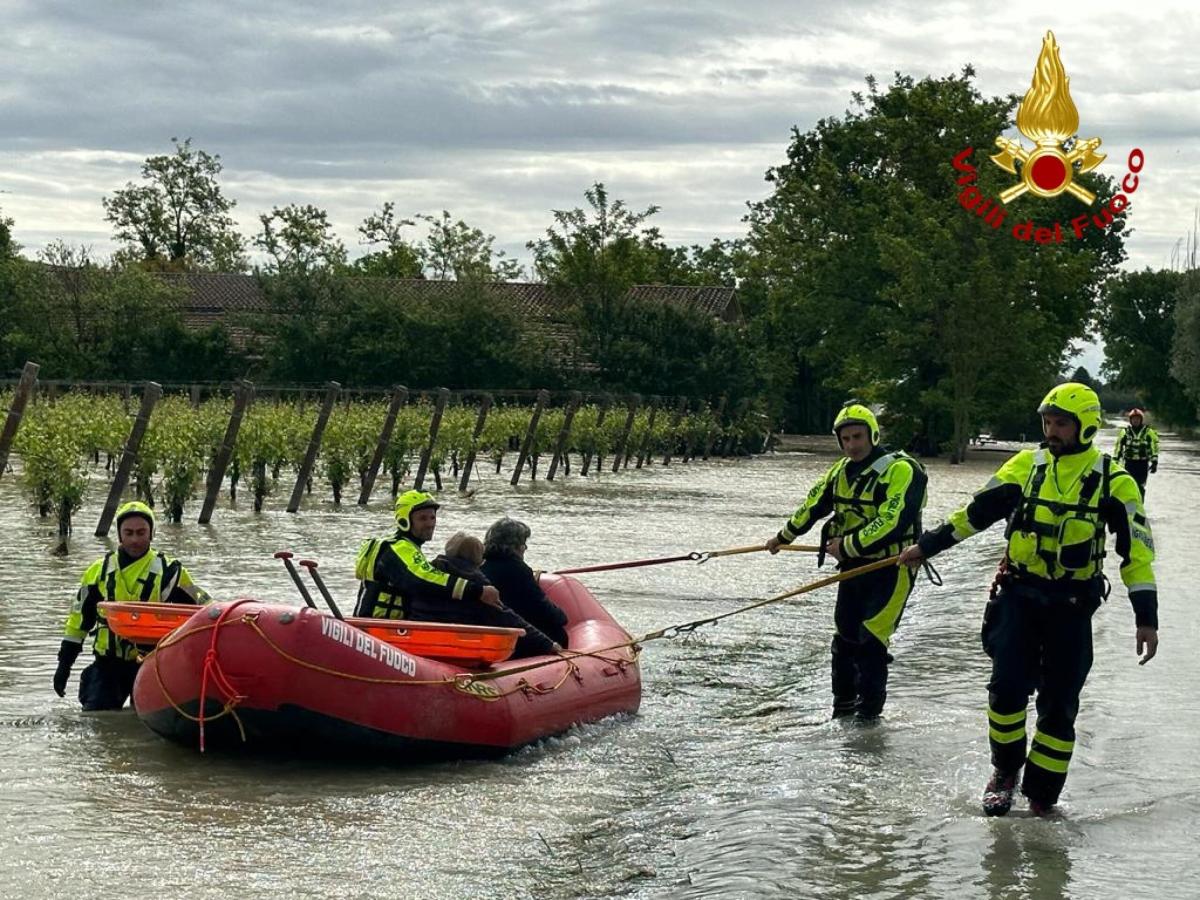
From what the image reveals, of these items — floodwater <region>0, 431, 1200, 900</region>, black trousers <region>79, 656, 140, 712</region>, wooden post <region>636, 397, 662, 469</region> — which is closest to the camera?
floodwater <region>0, 431, 1200, 900</region>

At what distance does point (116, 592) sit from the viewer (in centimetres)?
978

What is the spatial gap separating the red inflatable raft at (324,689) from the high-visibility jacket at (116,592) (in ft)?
1.29

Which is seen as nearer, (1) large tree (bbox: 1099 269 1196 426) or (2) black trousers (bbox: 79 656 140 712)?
(2) black trousers (bbox: 79 656 140 712)

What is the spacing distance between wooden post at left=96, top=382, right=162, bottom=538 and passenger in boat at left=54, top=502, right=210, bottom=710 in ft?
30.3

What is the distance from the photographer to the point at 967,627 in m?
14.9

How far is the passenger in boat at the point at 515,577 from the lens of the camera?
10734 millimetres

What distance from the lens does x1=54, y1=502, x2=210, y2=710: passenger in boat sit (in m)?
9.75

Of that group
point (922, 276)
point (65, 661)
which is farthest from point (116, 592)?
point (922, 276)

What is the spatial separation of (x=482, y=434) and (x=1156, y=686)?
21552 millimetres

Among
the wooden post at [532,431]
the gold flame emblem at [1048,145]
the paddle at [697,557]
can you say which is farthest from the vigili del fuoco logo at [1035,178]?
the paddle at [697,557]

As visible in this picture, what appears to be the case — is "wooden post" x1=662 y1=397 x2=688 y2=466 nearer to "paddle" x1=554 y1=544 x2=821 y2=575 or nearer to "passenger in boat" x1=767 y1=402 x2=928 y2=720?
"paddle" x1=554 y1=544 x2=821 y2=575

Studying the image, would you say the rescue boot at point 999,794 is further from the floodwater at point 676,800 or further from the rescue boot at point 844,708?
the rescue boot at point 844,708

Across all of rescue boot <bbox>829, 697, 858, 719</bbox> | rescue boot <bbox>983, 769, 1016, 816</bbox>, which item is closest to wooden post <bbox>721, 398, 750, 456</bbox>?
rescue boot <bbox>829, 697, 858, 719</bbox>

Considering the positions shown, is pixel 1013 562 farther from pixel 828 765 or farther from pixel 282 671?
pixel 282 671
